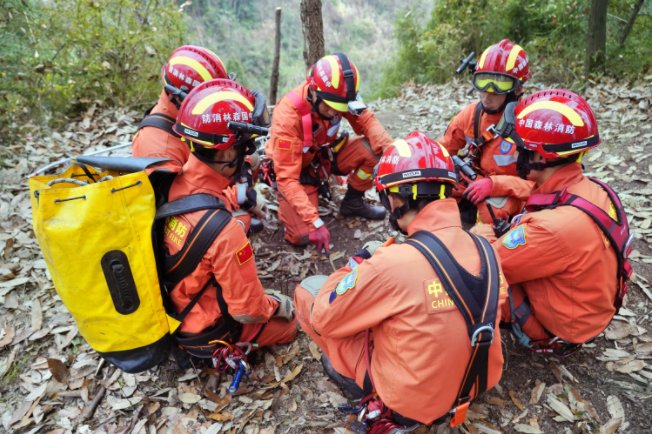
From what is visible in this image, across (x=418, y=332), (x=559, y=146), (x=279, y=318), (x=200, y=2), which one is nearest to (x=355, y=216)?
(x=279, y=318)

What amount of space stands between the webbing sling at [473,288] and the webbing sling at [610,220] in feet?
3.21

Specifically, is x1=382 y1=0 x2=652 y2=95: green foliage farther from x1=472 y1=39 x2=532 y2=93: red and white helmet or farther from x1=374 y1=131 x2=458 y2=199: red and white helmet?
x1=374 y1=131 x2=458 y2=199: red and white helmet

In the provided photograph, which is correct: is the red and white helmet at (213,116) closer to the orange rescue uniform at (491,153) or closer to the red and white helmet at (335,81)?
the red and white helmet at (335,81)

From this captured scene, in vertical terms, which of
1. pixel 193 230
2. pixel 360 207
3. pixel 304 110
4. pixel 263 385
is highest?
pixel 304 110

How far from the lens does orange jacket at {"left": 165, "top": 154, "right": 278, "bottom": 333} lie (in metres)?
2.82

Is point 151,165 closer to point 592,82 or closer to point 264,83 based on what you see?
point 592,82

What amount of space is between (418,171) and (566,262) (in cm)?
131

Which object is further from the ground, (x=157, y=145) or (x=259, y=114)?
(x=259, y=114)

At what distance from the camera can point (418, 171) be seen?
8.20 ft

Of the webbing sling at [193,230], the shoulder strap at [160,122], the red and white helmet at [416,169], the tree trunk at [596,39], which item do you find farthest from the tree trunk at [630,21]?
the webbing sling at [193,230]

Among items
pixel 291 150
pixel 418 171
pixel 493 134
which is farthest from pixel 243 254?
pixel 493 134

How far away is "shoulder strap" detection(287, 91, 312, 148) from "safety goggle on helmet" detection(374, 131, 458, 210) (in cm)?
236

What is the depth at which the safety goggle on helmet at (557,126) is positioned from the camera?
290cm

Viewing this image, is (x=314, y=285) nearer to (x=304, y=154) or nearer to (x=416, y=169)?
(x=416, y=169)
